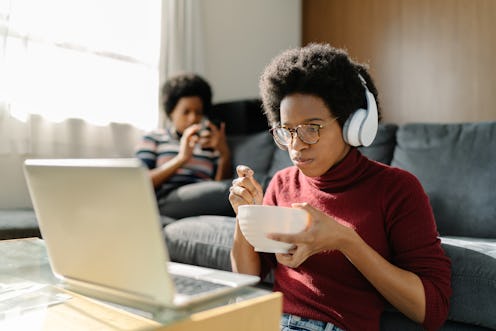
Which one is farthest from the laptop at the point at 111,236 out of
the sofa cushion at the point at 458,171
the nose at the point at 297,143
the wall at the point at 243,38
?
the wall at the point at 243,38

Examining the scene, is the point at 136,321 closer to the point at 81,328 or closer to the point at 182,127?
the point at 81,328

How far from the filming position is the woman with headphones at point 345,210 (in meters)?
0.92

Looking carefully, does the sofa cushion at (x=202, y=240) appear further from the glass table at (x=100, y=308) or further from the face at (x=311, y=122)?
the glass table at (x=100, y=308)

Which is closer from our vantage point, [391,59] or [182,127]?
[182,127]

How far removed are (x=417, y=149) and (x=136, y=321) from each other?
1558mm

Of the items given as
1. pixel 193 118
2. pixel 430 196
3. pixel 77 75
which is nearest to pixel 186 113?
pixel 193 118

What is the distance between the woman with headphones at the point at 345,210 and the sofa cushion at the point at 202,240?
1.81 ft

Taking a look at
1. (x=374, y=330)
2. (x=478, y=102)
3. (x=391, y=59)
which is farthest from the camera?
(x=391, y=59)

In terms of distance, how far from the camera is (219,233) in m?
1.70

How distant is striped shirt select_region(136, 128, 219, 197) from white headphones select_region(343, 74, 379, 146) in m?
1.41

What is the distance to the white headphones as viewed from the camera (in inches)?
39.5

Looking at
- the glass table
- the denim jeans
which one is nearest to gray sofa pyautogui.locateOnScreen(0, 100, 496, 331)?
the denim jeans

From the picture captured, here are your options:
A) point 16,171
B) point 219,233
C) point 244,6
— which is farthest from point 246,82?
point 219,233

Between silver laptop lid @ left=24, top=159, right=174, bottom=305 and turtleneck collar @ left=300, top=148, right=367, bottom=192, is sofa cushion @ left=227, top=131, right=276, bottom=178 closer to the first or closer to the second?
turtleneck collar @ left=300, top=148, right=367, bottom=192
